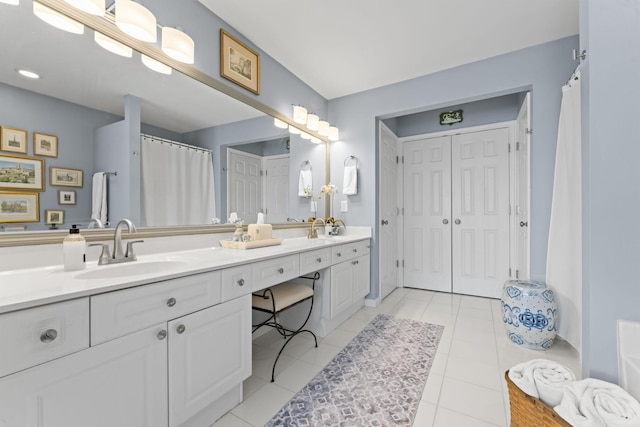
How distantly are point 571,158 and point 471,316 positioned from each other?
1706 millimetres

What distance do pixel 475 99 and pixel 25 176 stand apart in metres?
3.40

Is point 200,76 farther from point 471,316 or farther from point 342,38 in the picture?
point 471,316

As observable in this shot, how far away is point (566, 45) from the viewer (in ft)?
7.32

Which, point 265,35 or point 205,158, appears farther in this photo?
point 265,35

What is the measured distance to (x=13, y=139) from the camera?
112cm

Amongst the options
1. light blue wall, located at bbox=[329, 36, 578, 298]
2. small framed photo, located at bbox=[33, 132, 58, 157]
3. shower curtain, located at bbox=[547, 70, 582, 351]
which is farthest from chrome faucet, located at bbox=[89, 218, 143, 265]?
shower curtain, located at bbox=[547, 70, 582, 351]

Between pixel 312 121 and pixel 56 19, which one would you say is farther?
pixel 312 121

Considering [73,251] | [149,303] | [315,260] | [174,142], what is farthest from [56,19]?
[315,260]

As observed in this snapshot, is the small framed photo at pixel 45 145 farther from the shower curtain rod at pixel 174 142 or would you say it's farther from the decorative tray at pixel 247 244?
the decorative tray at pixel 247 244

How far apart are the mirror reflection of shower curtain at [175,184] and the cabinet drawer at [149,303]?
0.66 meters

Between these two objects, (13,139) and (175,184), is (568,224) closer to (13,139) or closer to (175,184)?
(175,184)

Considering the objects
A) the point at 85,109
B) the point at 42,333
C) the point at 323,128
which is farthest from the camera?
the point at 323,128

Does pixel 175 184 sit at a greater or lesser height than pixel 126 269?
greater

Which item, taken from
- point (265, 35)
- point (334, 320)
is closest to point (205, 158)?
point (265, 35)
